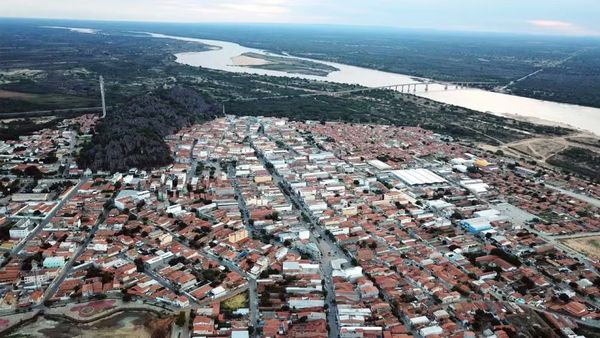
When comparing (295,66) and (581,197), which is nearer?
(581,197)

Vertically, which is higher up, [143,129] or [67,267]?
[143,129]

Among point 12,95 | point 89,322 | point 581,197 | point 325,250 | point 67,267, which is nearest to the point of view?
point 89,322

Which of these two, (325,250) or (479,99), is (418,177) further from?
(479,99)

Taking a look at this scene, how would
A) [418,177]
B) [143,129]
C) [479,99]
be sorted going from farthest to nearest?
[479,99]
[143,129]
[418,177]

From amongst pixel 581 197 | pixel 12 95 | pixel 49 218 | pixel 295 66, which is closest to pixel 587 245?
pixel 581 197

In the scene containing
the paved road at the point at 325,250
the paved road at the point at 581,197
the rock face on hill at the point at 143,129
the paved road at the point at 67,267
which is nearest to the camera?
the paved road at the point at 325,250

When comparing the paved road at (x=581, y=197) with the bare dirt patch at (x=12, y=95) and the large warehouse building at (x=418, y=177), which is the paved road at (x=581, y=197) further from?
the bare dirt patch at (x=12, y=95)

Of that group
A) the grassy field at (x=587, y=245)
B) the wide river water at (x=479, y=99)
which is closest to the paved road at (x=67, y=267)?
the grassy field at (x=587, y=245)

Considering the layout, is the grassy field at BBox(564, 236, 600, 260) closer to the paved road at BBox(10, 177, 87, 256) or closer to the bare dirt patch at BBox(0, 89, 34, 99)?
the paved road at BBox(10, 177, 87, 256)
